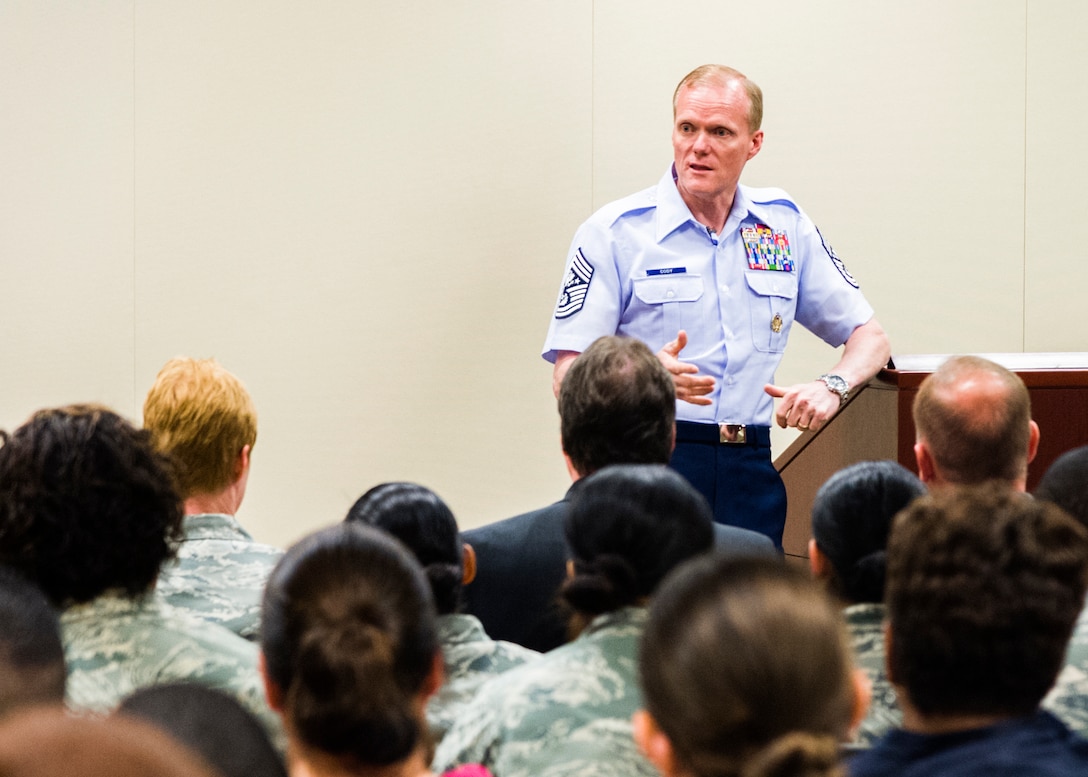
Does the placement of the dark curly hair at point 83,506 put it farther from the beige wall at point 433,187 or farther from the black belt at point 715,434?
the beige wall at point 433,187

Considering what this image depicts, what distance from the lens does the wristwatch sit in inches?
119

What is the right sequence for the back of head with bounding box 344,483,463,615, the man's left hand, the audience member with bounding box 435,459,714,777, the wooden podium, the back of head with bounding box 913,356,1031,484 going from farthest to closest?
the man's left hand
the wooden podium
the back of head with bounding box 913,356,1031,484
the back of head with bounding box 344,483,463,615
the audience member with bounding box 435,459,714,777

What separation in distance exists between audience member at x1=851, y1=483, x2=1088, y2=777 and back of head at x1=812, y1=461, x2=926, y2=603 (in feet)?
1.57

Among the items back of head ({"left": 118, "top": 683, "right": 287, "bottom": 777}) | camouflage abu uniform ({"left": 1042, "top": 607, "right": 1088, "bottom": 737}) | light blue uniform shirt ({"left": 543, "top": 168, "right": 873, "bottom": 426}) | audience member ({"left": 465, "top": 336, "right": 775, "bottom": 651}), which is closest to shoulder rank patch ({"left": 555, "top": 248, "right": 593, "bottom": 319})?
light blue uniform shirt ({"left": 543, "top": 168, "right": 873, "bottom": 426})

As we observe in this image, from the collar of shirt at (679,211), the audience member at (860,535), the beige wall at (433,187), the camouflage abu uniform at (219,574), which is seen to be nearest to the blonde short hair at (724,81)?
the collar of shirt at (679,211)

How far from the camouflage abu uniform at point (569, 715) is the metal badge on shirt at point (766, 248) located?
1.91 m

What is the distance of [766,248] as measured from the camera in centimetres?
325

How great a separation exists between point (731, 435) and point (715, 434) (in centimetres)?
4

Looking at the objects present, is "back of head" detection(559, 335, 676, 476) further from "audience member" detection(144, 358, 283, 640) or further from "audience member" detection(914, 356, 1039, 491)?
"audience member" detection(144, 358, 283, 640)

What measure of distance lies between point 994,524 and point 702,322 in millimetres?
1951

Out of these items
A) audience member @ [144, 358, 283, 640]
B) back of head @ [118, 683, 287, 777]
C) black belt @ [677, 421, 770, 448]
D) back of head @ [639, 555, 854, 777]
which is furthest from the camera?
black belt @ [677, 421, 770, 448]

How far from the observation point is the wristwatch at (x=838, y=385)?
302 cm

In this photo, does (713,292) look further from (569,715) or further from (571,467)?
(569,715)

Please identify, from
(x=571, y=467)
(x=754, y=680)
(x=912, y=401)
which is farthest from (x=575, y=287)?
(x=754, y=680)
